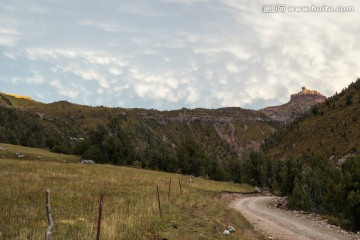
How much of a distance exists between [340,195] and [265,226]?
52.6ft

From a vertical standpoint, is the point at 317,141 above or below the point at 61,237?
above

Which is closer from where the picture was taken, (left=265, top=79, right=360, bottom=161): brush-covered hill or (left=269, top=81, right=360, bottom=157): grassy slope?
(left=265, top=79, right=360, bottom=161): brush-covered hill

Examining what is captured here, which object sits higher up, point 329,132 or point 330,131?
point 330,131

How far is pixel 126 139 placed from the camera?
386 ft

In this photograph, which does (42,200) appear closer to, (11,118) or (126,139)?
(126,139)

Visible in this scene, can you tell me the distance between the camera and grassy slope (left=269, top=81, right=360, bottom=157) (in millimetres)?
139750

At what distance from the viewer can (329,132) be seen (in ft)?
512

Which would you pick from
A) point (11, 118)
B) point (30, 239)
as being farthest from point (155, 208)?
point (11, 118)

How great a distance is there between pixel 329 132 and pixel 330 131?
2.16ft

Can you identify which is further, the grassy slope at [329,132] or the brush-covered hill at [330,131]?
the grassy slope at [329,132]

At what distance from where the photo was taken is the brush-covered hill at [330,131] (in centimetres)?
13875

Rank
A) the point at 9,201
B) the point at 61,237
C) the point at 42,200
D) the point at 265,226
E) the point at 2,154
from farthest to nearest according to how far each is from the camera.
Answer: the point at 2,154 < the point at 265,226 < the point at 42,200 < the point at 9,201 < the point at 61,237

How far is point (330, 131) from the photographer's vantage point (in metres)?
156

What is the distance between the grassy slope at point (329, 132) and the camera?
5502 inches
